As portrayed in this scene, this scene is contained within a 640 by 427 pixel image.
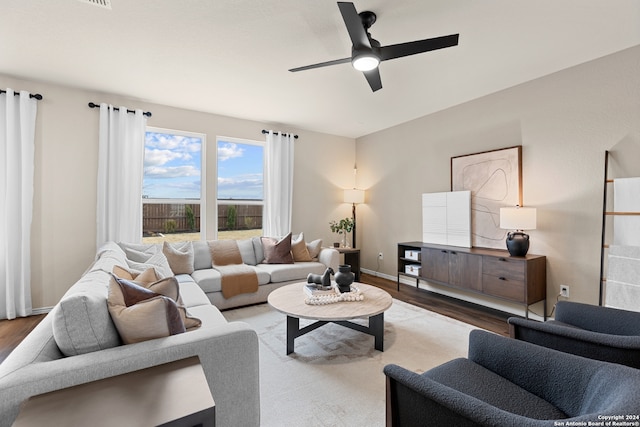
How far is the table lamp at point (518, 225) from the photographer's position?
2.95 meters

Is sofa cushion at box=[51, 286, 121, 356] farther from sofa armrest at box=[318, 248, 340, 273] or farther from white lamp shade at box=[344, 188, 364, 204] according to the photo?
white lamp shade at box=[344, 188, 364, 204]

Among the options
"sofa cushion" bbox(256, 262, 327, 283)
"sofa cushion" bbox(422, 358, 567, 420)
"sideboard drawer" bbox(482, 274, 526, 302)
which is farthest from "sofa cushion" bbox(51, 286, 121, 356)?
"sideboard drawer" bbox(482, 274, 526, 302)

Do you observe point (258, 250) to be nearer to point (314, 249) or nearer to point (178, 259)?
point (314, 249)

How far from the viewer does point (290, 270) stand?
153 inches

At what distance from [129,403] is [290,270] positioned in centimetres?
297

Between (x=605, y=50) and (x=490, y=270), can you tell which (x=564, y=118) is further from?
(x=490, y=270)

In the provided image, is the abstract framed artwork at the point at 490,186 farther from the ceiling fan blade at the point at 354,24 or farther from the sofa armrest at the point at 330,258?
the ceiling fan blade at the point at 354,24

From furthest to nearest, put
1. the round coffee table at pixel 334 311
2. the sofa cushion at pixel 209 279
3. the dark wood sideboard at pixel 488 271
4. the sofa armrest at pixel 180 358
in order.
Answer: the sofa cushion at pixel 209 279 < the dark wood sideboard at pixel 488 271 < the round coffee table at pixel 334 311 < the sofa armrest at pixel 180 358

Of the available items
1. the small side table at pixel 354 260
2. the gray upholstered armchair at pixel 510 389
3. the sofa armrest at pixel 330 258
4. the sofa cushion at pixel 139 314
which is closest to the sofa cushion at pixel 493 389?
the gray upholstered armchair at pixel 510 389

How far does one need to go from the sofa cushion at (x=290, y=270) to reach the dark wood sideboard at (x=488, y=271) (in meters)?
1.43

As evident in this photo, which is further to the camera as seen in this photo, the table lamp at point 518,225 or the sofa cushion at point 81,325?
the table lamp at point 518,225

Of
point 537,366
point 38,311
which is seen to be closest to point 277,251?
point 38,311

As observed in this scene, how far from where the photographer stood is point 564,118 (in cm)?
299

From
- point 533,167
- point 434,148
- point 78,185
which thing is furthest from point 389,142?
point 78,185
